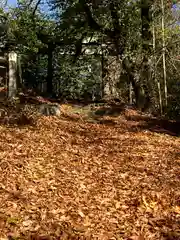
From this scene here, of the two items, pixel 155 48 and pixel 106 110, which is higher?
pixel 155 48

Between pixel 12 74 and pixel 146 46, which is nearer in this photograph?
pixel 12 74

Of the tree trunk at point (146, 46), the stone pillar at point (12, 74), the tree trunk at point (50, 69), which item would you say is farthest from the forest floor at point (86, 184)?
the tree trunk at point (50, 69)

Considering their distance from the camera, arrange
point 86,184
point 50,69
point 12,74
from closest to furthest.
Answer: point 86,184 < point 12,74 < point 50,69

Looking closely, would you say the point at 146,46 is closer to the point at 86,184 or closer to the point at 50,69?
the point at 50,69

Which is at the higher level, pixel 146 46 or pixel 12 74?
pixel 146 46

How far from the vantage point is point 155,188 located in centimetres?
517

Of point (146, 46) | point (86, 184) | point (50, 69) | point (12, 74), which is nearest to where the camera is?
point (86, 184)

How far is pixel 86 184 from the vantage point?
203 inches

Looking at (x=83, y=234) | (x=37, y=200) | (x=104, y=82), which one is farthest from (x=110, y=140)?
(x=104, y=82)

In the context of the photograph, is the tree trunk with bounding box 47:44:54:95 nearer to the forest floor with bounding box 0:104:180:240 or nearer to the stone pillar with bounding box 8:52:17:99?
the stone pillar with bounding box 8:52:17:99

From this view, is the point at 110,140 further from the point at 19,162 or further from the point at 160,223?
the point at 160,223

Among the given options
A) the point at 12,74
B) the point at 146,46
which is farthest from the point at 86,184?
the point at 146,46

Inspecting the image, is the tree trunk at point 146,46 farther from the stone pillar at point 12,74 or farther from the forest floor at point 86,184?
the forest floor at point 86,184

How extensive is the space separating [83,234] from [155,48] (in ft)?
27.8
